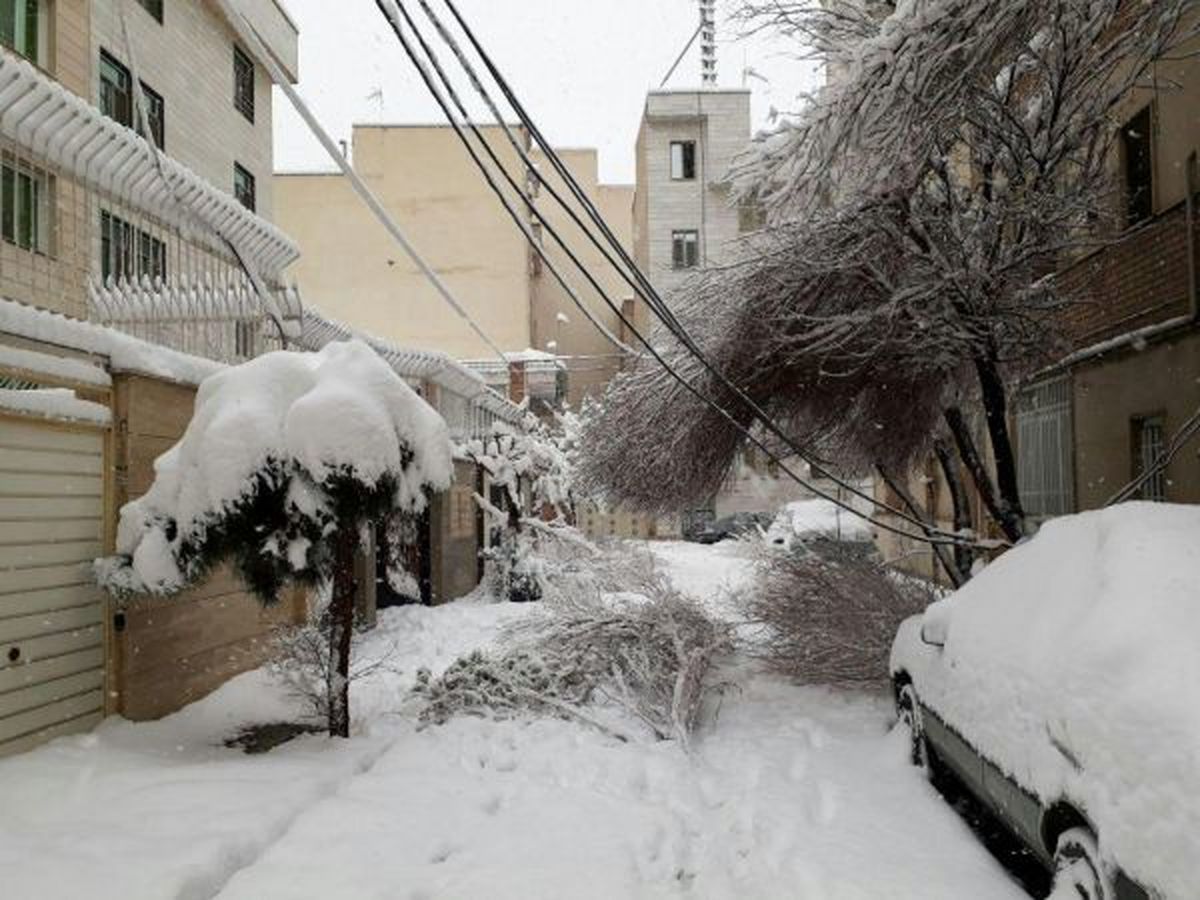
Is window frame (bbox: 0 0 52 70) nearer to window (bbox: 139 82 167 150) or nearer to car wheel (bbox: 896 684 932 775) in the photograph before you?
window (bbox: 139 82 167 150)

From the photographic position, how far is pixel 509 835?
193 inches

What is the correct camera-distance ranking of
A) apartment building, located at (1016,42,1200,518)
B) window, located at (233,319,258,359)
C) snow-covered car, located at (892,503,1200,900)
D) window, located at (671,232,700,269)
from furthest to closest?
window, located at (671,232,700,269) < apartment building, located at (1016,42,1200,518) < window, located at (233,319,258,359) < snow-covered car, located at (892,503,1200,900)

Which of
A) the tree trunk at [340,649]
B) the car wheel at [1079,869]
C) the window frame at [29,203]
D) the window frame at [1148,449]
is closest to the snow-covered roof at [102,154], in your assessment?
the window frame at [29,203]

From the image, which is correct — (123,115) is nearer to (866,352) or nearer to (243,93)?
(243,93)

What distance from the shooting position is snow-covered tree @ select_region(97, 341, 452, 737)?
19.1ft

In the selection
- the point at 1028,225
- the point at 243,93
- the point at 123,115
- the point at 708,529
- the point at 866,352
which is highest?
the point at 243,93

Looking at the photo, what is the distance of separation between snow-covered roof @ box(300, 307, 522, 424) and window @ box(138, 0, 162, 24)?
6.76 metres

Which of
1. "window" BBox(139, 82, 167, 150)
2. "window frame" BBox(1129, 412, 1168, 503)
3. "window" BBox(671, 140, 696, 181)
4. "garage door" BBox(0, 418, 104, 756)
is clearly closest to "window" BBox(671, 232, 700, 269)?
"window" BBox(671, 140, 696, 181)

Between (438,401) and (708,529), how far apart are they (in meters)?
19.5

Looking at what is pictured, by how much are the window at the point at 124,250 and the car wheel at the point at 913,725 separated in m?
6.01

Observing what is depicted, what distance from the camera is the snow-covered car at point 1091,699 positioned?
9.26 ft

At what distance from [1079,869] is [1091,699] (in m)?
0.57

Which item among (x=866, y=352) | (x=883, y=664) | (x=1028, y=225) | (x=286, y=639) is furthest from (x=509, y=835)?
(x=1028, y=225)

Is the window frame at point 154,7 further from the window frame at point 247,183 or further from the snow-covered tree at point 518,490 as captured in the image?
the snow-covered tree at point 518,490
